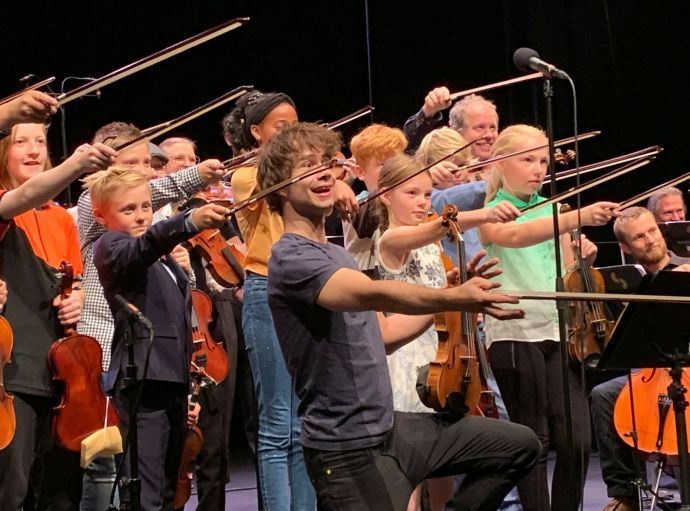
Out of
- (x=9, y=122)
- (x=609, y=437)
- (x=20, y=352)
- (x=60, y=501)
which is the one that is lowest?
(x=609, y=437)

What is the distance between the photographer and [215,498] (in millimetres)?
4070

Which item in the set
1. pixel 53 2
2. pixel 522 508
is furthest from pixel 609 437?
pixel 53 2

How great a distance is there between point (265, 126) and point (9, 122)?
3.97 feet

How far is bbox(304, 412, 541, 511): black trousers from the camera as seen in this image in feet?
8.89

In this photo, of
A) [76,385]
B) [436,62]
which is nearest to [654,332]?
[76,385]

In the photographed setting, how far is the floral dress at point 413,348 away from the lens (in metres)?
3.47

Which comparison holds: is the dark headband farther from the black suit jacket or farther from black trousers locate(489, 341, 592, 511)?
black trousers locate(489, 341, 592, 511)

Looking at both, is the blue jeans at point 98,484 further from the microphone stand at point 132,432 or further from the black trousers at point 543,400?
the black trousers at point 543,400

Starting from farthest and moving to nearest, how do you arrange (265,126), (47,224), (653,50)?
(653,50) → (265,126) → (47,224)

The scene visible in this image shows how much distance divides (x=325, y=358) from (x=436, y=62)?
4755mm

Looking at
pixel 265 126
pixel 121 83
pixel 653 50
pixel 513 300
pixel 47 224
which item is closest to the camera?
pixel 513 300

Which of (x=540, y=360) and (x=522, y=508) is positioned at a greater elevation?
(x=540, y=360)

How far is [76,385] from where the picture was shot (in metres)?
3.22

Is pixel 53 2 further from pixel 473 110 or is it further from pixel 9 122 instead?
pixel 9 122
